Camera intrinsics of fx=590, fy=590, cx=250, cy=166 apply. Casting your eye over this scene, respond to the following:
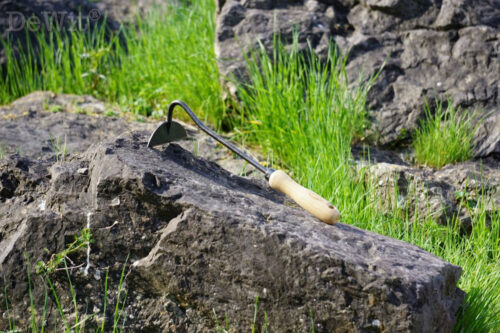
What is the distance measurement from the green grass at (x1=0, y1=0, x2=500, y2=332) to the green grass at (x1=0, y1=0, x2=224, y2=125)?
1 cm

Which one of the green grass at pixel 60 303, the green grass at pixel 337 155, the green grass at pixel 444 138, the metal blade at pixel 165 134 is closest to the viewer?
the green grass at pixel 60 303

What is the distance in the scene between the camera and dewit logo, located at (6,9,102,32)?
560 centimetres

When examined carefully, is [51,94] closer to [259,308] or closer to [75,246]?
[75,246]

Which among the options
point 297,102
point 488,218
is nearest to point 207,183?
point 297,102

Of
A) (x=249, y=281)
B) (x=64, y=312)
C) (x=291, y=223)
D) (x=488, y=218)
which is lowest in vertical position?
(x=488, y=218)

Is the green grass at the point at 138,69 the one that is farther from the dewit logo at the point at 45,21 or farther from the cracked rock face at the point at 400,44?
the cracked rock face at the point at 400,44

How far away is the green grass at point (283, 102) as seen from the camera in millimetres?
3066

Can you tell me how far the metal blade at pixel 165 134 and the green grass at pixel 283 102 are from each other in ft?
3.51

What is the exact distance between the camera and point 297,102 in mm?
3963

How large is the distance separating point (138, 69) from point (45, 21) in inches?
47.6

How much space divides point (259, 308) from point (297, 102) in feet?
7.13

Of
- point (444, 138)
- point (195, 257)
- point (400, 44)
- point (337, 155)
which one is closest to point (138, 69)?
point (400, 44)

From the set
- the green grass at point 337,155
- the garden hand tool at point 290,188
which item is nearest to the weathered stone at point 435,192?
the green grass at point 337,155

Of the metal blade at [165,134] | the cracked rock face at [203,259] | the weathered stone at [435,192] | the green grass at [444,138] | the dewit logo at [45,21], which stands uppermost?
the dewit logo at [45,21]
